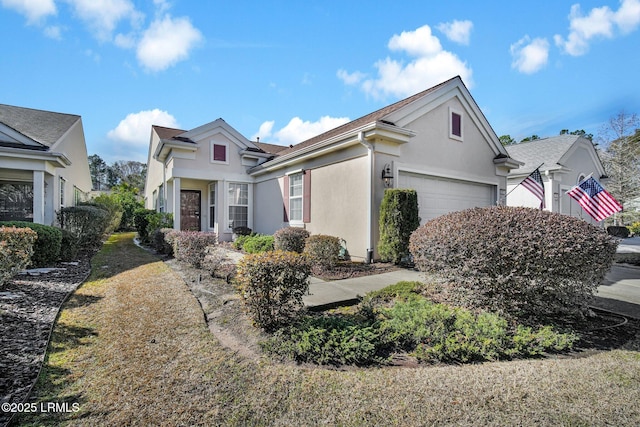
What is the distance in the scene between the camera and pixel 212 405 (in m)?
2.24

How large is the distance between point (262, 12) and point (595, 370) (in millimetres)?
9559

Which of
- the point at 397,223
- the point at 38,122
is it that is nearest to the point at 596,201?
the point at 397,223

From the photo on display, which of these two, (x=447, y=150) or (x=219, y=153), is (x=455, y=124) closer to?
(x=447, y=150)

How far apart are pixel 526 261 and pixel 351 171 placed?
18.3 feet

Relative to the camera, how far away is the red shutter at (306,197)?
397 inches

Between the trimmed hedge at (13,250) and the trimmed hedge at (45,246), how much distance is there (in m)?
1.53

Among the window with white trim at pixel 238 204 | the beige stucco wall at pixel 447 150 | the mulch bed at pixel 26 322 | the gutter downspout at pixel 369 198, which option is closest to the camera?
the mulch bed at pixel 26 322

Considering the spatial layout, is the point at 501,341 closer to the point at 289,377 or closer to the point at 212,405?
the point at 289,377

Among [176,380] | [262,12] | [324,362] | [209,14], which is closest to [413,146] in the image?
[262,12]

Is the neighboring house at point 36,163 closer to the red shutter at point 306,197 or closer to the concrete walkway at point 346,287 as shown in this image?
the red shutter at point 306,197

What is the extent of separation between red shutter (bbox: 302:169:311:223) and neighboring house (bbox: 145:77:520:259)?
0.03 meters

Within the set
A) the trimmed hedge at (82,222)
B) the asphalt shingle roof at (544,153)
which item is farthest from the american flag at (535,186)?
the trimmed hedge at (82,222)

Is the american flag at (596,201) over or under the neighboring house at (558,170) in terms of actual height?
under

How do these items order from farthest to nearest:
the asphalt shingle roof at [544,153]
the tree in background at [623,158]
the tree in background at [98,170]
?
1. the tree in background at [98,170]
2. the tree in background at [623,158]
3. the asphalt shingle roof at [544,153]
